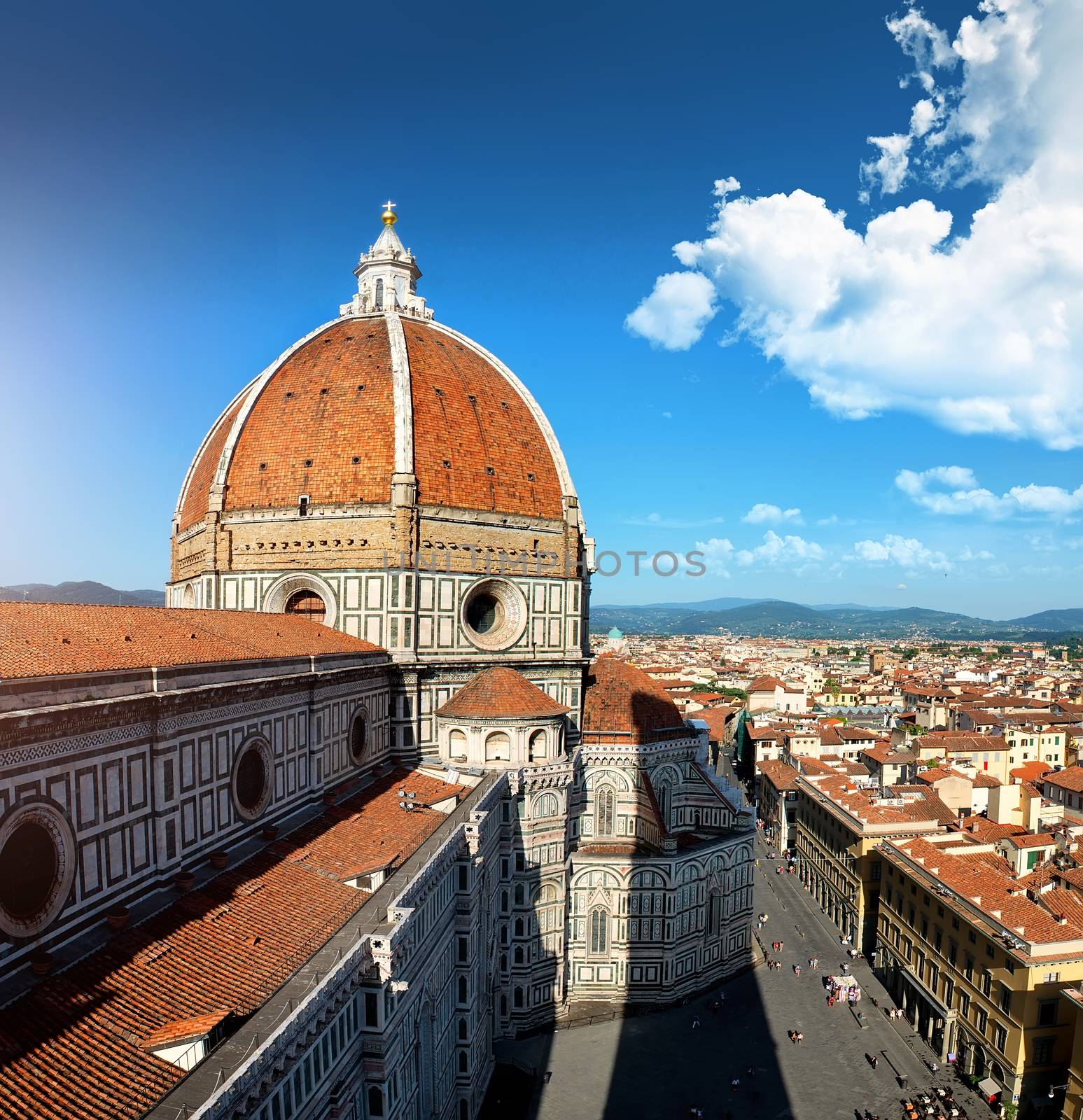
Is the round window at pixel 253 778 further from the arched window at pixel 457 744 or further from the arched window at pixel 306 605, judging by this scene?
the arched window at pixel 306 605

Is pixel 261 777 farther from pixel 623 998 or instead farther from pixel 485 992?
pixel 623 998

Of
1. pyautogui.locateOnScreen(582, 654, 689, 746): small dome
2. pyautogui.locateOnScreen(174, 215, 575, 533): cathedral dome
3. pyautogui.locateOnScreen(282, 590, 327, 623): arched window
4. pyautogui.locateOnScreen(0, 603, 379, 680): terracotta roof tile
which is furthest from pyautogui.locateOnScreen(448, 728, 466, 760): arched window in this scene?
pyautogui.locateOnScreen(174, 215, 575, 533): cathedral dome

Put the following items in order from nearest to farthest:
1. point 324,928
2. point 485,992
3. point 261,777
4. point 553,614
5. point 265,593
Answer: point 324,928 → point 261,777 → point 485,992 → point 265,593 → point 553,614

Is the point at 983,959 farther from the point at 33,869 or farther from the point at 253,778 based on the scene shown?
the point at 33,869

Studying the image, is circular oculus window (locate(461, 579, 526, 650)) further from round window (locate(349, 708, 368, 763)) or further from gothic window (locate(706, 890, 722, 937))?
gothic window (locate(706, 890, 722, 937))

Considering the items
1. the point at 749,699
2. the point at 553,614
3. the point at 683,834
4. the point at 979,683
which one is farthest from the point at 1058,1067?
A: the point at 979,683

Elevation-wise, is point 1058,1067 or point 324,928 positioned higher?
point 324,928
